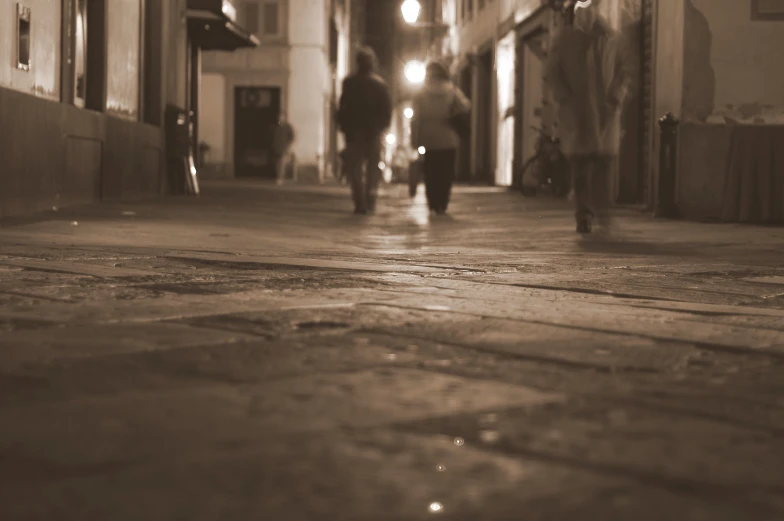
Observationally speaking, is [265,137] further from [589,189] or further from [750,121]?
[589,189]

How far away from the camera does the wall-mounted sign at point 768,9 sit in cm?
1310

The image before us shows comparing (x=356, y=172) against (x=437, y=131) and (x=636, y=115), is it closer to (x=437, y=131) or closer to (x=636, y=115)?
(x=437, y=131)

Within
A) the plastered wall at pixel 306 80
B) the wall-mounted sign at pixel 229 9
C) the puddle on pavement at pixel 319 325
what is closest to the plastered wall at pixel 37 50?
the puddle on pavement at pixel 319 325

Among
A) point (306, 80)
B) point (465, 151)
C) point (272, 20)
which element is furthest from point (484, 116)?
point (272, 20)

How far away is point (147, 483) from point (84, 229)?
23.9 ft

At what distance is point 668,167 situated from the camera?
13.3m

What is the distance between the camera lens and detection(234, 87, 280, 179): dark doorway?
3847 cm

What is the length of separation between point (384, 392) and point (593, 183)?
7271 mm

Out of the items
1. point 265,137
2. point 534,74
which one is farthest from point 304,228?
point 265,137

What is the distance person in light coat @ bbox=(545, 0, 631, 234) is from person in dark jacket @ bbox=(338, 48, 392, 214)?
152 inches

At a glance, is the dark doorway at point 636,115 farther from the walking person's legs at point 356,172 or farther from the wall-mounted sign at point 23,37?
the wall-mounted sign at point 23,37

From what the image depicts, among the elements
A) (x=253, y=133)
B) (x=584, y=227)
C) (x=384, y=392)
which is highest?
(x=253, y=133)

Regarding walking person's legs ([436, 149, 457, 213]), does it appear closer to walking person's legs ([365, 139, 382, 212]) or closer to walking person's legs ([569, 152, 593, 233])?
walking person's legs ([365, 139, 382, 212])

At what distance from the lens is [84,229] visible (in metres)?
9.13
